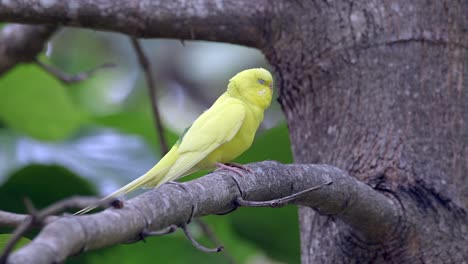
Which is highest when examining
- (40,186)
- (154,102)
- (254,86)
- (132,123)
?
(254,86)

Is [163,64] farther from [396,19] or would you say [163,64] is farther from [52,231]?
[52,231]

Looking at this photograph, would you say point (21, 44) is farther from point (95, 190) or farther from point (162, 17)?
point (162, 17)

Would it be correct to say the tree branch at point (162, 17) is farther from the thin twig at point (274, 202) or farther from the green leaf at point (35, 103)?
the green leaf at point (35, 103)

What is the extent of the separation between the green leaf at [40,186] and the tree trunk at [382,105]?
1189 mm

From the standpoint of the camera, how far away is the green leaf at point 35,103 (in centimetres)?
450

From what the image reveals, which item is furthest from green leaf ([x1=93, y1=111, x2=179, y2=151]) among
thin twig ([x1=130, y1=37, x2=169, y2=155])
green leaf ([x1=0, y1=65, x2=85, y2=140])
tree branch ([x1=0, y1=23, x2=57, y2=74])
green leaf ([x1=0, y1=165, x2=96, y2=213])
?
thin twig ([x1=130, y1=37, x2=169, y2=155])

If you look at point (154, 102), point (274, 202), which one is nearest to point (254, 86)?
point (154, 102)

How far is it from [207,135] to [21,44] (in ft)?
4.67

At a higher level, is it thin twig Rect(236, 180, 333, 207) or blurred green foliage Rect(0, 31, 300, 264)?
thin twig Rect(236, 180, 333, 207)

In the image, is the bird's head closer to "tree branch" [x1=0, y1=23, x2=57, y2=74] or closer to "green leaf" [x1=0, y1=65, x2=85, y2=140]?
"tree branch" [x1=0, y1=23, x2=57, y2=74]

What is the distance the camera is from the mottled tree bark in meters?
2.60

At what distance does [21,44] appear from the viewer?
363 cm

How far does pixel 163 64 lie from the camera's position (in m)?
7.58

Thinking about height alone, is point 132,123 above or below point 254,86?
below
